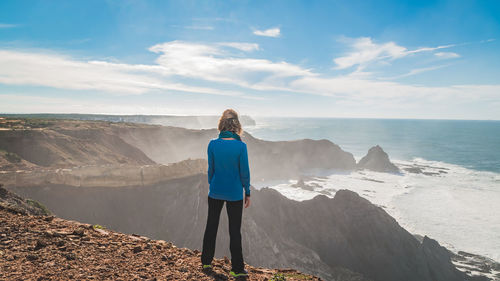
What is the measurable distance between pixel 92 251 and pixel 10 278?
41.1 inches

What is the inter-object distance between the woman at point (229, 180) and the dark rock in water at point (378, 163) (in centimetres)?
6357

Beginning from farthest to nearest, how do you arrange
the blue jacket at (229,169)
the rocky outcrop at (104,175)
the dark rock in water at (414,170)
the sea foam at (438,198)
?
the dark rock in water at (414,170), the sea foam at (438,198), the rocky outcrop at (104,175), the blue jacket at (229,169)

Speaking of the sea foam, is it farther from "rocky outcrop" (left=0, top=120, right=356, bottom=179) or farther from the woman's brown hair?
the woman's brown hair

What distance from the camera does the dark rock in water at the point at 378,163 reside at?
59.2m

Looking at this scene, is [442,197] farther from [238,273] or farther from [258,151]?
[238,273]

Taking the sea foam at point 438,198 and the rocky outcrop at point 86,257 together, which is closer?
the rocky outcrop at point 86,257

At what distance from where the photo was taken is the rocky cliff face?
1841 centimetres

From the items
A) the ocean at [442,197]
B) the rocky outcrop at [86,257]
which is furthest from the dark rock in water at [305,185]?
the rocky outcrop at [86,257]

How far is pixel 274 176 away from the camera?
54.0 meters

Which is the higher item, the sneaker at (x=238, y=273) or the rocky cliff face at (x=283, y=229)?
the sneaker at (x=238, y=273)

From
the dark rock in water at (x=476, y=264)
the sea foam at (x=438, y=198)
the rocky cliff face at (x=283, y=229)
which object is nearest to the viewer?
the rocky cliff face at (x=283, y=229)

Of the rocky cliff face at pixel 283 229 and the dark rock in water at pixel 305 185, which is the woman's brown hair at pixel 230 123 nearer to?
the rocky cliff face at pixel 283 229

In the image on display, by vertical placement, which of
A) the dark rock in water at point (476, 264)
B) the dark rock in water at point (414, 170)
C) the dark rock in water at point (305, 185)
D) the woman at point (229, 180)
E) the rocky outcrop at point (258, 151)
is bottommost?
the dark rock in water at point (476, 264)

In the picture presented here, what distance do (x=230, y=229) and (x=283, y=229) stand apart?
66.1 feet
